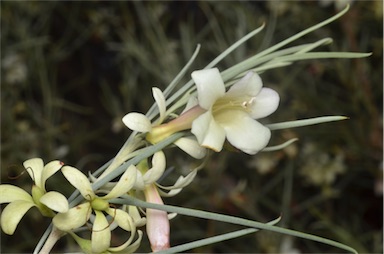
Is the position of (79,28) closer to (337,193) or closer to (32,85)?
(32,85)

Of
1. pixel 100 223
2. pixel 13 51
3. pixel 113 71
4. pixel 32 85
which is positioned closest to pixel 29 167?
pixel 100 223

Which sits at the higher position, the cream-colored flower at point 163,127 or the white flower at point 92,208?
the cream-colored flower at point 163,127

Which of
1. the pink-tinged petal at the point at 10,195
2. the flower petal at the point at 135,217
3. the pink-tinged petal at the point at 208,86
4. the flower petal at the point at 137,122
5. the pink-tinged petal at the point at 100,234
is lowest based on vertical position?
the pink-tinged petal at the point at 100,234

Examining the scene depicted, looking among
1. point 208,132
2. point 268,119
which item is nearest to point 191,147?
point 208,132

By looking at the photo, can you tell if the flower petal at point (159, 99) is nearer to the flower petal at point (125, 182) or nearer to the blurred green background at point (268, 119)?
the flower petal at point (125, 182)

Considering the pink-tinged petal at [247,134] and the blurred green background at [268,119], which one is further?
the blurred green background at [268,119]

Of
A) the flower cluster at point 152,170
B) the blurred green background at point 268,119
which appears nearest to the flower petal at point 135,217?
the flower cluster at point 152,170
